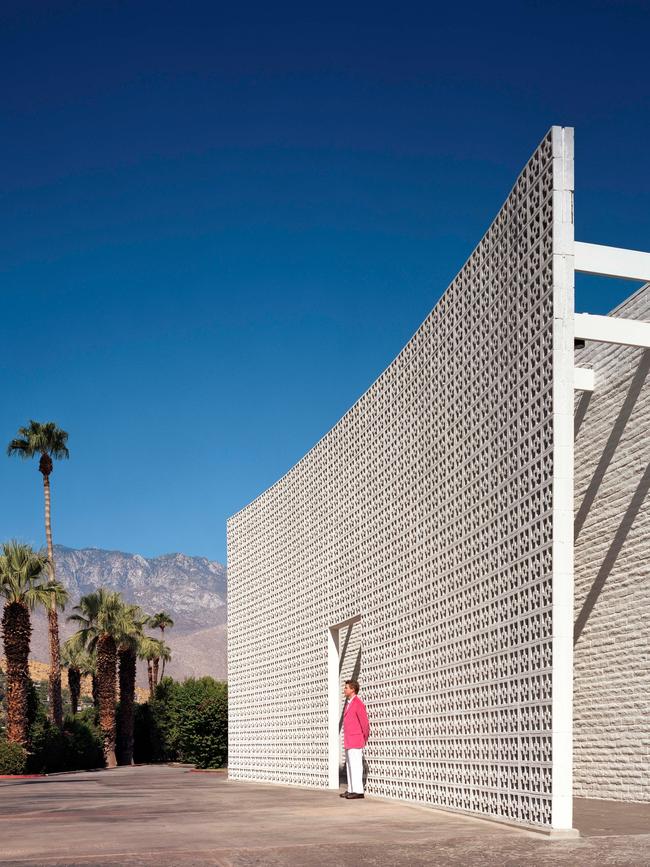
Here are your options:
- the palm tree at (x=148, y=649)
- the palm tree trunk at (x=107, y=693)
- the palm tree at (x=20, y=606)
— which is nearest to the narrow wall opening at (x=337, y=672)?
the palm tree at (x=20, y=606)

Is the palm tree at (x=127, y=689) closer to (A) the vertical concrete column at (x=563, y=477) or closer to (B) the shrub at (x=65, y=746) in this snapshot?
(B) the shrub at (x=65, y=746)

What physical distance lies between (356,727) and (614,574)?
3667 millimetres

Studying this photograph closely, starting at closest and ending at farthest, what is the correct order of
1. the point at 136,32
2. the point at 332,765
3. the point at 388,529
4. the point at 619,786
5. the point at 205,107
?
the point at 619,786 → the point at 388,529 → the point at 332,765 → the point at 136,32 → the point at 205,107

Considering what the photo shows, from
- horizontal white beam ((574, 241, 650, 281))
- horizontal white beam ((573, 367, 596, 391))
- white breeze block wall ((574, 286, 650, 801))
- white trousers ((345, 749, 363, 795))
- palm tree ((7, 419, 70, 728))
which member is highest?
palm tree ((7, 419, 70, 728))

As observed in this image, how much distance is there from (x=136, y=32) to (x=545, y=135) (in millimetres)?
13254

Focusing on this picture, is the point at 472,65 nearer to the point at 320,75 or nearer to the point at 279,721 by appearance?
the point at 320,75

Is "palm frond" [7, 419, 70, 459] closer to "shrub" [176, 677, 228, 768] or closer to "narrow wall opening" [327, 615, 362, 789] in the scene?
"shrub" [176, 677, 228, 768]

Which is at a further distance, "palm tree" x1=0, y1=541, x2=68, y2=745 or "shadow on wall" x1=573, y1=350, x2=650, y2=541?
"palm tree" x1=0, y1=541, x2=68, y2=745

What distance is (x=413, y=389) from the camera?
12.5 metres

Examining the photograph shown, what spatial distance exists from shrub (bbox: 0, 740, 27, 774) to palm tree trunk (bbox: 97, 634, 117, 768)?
11.7 m

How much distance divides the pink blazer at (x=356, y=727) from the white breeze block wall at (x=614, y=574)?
2.65 metres

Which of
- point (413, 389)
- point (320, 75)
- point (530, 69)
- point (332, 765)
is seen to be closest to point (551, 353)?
point (413, 389)

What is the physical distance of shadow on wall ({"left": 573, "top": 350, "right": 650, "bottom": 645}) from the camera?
38.9 ft

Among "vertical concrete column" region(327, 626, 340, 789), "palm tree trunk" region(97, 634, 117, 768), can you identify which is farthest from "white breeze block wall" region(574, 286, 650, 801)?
"palm tree trunk" region(97, 634, 117, 768)
